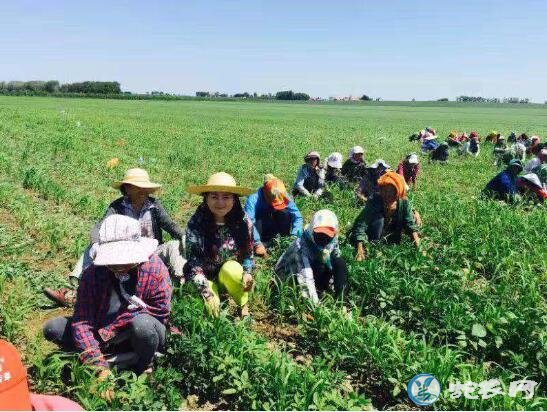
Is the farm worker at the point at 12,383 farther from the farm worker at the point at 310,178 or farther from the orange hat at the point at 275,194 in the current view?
the farm worker at the point at 310,178

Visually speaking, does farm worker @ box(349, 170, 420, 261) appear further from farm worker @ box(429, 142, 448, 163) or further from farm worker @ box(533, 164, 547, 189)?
farm worker @ box(429, 142, 448, 163)

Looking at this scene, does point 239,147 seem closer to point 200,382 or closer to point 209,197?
point 209,197

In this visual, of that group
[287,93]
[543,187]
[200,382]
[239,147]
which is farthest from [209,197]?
[287,93]

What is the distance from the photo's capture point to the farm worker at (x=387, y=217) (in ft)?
20.2

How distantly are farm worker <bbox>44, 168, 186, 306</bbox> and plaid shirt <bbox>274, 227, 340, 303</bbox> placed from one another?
114 centimetres

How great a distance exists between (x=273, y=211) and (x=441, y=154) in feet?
36.3

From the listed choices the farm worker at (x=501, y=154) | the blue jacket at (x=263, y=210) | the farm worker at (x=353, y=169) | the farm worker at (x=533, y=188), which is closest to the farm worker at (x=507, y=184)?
the farm worker at (x=533, y=188)

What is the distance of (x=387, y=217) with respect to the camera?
255 inches

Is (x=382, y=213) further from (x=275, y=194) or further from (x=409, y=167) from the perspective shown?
(x=409, y=167)

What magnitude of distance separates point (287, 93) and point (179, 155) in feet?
412

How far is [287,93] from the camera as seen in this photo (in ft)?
451

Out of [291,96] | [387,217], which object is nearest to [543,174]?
[387,217]

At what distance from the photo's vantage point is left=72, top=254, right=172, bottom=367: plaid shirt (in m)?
3.44

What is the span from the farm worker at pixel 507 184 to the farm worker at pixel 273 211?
4.92 m
